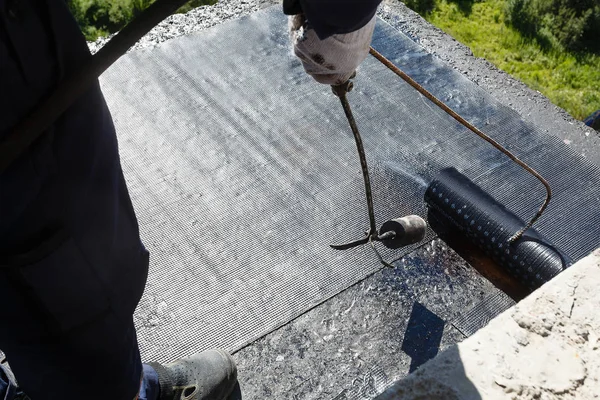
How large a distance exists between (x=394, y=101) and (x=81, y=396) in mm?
2636

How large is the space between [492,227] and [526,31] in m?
3.18

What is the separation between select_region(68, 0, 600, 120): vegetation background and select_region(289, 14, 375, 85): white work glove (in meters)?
3.26

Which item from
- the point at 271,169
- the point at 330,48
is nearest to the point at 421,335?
the point at 271,169

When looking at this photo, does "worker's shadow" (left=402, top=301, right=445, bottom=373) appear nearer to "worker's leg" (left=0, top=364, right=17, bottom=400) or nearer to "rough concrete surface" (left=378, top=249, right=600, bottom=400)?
"rough concrete surface" (left=378, top=249, right=600, bottom=400)

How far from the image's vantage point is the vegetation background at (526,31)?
4727mm

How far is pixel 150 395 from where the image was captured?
80.8 inches

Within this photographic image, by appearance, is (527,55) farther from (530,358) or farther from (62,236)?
(62,236)

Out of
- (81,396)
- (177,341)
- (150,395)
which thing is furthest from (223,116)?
(81,396)

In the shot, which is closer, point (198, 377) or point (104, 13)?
point (198, 377)

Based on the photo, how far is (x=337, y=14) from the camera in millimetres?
1343

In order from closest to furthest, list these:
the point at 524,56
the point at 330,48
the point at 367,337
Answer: the point at 330,48, the point at 367,337, the point at 524,56

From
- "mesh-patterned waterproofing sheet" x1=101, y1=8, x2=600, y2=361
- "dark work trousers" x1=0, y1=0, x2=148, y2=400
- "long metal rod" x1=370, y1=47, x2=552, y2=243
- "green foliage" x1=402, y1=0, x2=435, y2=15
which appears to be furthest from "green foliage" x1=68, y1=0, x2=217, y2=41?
"dark work trousers" x1=0, y1=0, x2=148, y2=400

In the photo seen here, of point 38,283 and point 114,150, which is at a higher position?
point 114,150

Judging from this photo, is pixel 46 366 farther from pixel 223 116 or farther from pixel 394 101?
pixel 394 101
